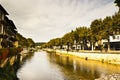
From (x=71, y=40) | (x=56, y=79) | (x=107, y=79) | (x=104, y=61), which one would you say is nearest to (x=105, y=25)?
(x=104, y=61)

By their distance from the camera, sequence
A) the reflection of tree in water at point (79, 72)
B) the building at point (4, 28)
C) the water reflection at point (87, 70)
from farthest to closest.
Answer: the building at point (4, 28)
the water reflection at point (87, 70)
the reflection of tree in water at point (79, 72)

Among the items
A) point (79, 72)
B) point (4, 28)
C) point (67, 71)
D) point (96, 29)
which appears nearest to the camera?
point (79, 72)

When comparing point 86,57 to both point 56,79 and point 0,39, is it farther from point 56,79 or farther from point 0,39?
point 56,79

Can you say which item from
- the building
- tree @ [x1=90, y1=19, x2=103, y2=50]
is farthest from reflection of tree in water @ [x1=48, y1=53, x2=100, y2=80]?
tree @ [x1=90, y1=19, x2=103, y2=50]

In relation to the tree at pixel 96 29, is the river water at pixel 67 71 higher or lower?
lower

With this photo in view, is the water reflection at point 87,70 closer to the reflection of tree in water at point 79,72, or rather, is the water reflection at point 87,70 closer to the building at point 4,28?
the reflection of tree in water at point 79,72

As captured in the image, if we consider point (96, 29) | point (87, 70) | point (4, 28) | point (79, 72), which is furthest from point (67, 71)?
point (96, 29)

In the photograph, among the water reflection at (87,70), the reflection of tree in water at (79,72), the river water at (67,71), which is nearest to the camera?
the reflection of tree in water at (79,72)

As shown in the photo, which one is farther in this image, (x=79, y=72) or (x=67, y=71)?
(x=67, y=71)

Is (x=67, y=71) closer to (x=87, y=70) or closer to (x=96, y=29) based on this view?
(x=87, y=70)

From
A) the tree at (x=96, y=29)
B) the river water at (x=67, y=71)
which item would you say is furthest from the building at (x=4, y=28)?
the tree at (x=96, y=29)

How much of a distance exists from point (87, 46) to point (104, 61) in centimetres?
7718

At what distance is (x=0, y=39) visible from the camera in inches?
2341

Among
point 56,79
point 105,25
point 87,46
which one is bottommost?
point 56,79
